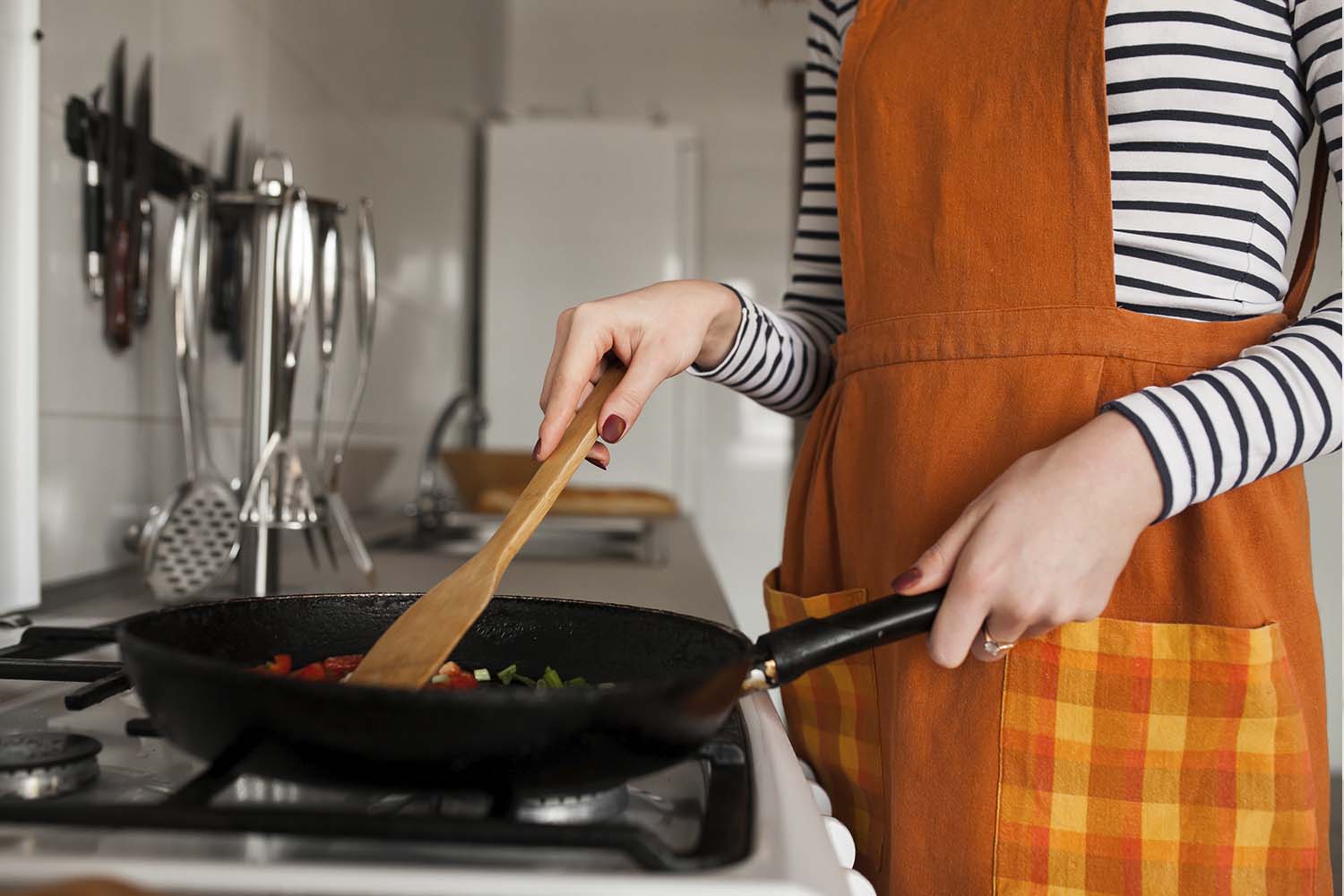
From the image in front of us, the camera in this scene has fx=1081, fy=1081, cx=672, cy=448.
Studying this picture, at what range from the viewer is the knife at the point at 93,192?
36.9 inches

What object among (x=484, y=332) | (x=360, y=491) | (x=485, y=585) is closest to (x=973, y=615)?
(x=485, y=585)

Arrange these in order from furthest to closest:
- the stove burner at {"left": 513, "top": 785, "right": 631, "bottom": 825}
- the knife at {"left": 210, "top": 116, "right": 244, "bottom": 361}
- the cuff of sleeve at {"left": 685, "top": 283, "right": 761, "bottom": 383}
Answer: the knife at {"left": 210, "top": 116, "right": 244, "bottom": 361} < the cuff of sleeve at {"left": 685, "top": 283, "right": 761, "bottom": 383} < the stove burner at {"left": 513, "top": 785, "right": 631, "bottom": 825}

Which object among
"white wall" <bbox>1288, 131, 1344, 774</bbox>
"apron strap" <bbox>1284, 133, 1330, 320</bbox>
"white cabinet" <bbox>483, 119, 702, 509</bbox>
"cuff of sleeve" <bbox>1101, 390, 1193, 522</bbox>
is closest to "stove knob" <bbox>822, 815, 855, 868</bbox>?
"cuff of sleeve" <bbox>1101, 390, 1193, 522</bbox>

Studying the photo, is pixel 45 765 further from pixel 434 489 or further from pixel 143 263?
pixel 434 489

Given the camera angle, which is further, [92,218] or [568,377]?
[92,218]

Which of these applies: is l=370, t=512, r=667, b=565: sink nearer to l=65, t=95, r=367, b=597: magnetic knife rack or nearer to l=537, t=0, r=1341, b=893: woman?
l=65, t=95, r=367, b=597: magnetic knife rack

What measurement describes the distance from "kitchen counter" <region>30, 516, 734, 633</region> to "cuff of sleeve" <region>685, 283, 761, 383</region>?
0.58ft

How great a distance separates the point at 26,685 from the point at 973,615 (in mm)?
531

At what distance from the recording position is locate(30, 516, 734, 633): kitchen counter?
94 centimetres

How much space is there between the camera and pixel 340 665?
1.80 ft

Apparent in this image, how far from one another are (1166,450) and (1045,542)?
8cm

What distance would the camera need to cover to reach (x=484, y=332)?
3176 millimetres

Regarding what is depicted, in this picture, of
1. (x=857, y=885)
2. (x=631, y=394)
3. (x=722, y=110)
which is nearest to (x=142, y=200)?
(x=631, y=394)

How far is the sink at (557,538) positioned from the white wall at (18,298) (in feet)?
2.42
